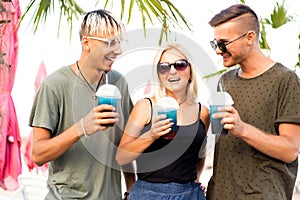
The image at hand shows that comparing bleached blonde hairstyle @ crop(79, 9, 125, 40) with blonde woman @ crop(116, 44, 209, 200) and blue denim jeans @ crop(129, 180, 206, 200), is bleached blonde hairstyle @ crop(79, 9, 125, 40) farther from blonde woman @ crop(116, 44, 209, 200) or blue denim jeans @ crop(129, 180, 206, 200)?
blue denim jeans @ crop(129, 180, 206, 200)

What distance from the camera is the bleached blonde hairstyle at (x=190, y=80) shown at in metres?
2.42

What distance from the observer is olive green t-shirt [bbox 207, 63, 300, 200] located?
234cm

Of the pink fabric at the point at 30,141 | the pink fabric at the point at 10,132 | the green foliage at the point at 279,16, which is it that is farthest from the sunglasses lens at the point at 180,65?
the pink fabric at the point at 30,141

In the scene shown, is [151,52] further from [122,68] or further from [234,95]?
[234,95]

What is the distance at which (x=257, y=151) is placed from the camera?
241cm

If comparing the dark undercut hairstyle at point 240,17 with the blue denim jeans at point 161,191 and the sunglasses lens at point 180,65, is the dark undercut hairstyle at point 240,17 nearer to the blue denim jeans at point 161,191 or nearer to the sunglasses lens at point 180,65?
the sunglasses lens at point 180,65

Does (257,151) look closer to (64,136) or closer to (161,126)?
(161,126)

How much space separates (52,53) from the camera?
4.35 m

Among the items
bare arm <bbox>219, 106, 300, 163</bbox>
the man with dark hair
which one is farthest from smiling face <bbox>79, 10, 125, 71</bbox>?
bare arm <bbox>219, 106, 300, 163</bbox>

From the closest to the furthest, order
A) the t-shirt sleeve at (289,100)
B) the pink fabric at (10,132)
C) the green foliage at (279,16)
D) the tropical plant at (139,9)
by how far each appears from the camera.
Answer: the t-shirt sleeve at (289,100) < the tropical plant at (139,9) < the green foliage at (279,16) < the pink fabric at (10,132)

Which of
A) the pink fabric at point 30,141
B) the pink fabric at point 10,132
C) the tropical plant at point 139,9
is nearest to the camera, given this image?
the tropical plant at point 139,9

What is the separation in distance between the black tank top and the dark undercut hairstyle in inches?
17.2

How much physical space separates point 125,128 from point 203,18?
1789 millimetres

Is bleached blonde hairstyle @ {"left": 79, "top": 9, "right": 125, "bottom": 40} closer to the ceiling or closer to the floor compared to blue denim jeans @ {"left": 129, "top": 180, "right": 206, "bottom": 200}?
closer to the ceiling
